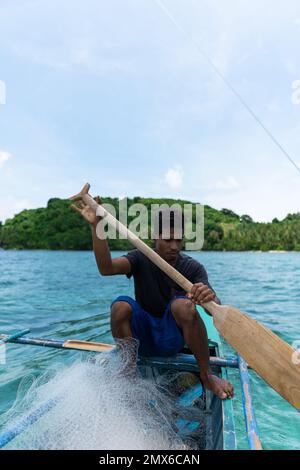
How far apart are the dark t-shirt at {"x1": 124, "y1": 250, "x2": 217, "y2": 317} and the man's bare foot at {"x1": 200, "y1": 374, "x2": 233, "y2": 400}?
1.85 ft

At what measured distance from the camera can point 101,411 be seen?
183cm

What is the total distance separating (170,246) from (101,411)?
1.19 m

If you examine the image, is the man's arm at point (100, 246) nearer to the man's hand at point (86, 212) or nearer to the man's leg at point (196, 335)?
the man's hand at point (86, 212)

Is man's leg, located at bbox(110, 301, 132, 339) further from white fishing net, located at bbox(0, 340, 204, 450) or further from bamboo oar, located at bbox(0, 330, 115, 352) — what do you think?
bamboo oar, located at bbox(0, 330, 115, 352)

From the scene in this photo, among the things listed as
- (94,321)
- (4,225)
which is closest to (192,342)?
(94,321)

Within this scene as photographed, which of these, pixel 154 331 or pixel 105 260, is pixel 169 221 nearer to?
pixel 105 260

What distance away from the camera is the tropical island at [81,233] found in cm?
5488

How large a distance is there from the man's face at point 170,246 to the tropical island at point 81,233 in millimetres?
48667

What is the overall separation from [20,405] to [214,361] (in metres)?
1.40

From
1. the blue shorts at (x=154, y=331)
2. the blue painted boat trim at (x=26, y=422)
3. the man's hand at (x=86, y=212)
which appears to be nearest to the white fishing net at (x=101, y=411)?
the blue painted boat trim at (x=26, y=422)

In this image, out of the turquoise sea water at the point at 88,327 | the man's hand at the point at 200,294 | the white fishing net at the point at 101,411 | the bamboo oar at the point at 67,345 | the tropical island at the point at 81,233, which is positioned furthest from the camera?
the tropical island at the point at 81,233

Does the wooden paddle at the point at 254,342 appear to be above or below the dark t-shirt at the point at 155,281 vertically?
below

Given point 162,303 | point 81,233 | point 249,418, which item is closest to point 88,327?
point 162,303

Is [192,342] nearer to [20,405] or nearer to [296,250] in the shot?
[20,405]
